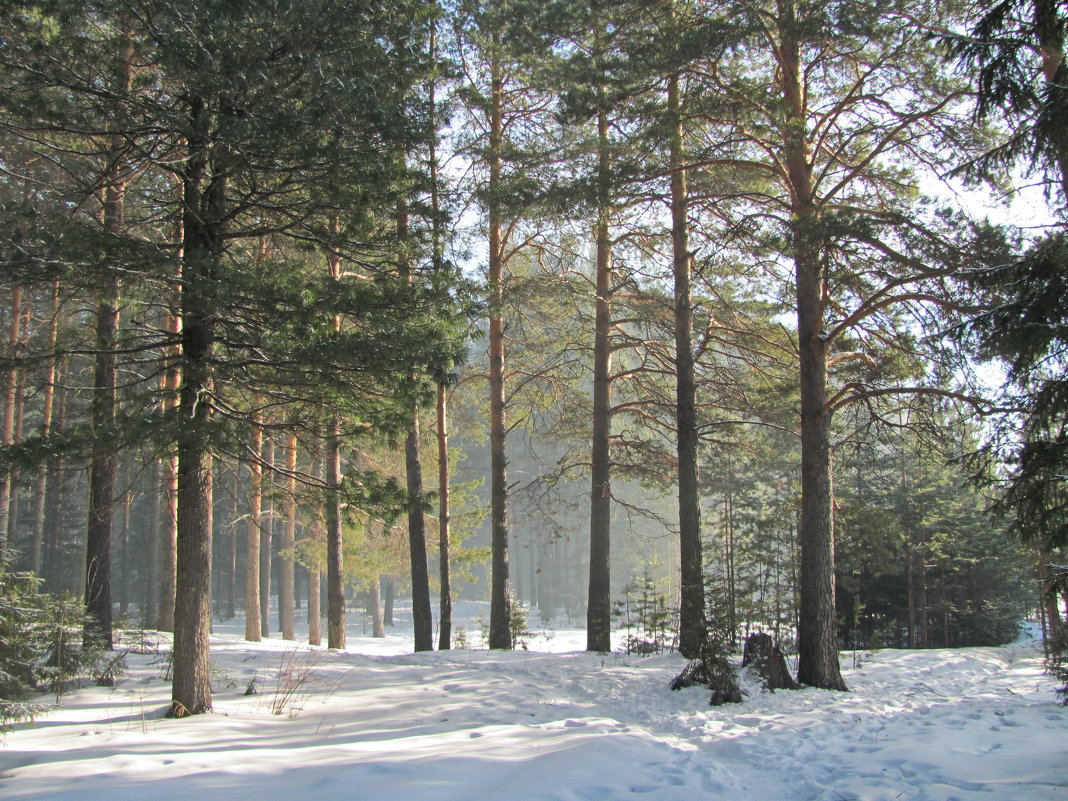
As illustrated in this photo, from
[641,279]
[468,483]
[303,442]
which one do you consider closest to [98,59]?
[303,442]

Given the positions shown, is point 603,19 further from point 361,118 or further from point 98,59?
point 98,59

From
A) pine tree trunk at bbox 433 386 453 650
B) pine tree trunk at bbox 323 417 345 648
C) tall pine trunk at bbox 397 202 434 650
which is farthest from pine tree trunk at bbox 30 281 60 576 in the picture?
pine tree trunk at bbox 433 386 453 650

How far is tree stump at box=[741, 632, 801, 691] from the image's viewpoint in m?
8.59

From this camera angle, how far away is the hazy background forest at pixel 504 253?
5.87 meters

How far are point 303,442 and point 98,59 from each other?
4004 millimetres

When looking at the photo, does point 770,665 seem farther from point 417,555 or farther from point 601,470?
point 417,555

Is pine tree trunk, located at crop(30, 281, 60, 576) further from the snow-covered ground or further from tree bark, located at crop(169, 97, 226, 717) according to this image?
the snow-covered ground

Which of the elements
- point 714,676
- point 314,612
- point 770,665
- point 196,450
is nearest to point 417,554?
point 714,676

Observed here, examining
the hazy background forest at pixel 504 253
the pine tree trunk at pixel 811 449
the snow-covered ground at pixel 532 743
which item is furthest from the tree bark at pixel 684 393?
the snow-covered ground at pixel 532 743

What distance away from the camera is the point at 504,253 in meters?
14.1

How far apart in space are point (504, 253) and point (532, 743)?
34.0ft

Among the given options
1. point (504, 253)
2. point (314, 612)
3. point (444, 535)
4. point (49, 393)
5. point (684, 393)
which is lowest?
point (314, 612)

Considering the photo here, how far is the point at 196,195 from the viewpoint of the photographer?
696cm

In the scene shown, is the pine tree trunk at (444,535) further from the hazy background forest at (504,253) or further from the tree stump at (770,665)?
the tree stump at (770,665)
